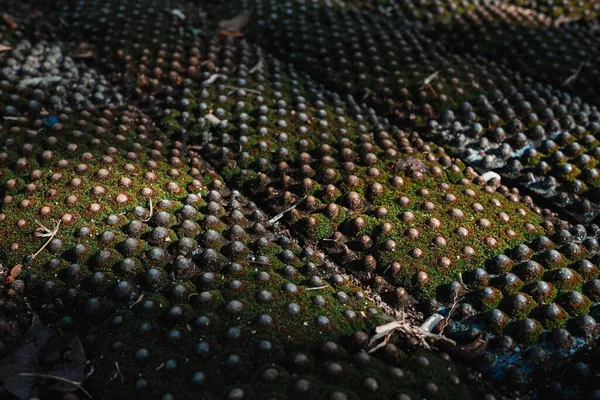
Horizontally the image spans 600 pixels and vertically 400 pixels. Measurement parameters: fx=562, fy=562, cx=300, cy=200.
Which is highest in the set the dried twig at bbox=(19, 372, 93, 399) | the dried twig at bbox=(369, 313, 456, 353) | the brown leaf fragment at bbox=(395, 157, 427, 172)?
the brown leaf fragment at bbox=(395, 157, 427, 172)

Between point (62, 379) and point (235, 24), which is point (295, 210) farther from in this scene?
point (235, 24)

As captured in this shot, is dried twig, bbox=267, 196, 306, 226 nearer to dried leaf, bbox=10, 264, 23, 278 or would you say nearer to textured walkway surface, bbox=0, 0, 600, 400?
textured walkway surface, bbox=0, 0, 600, 400

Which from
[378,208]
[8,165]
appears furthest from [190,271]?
[8,165]

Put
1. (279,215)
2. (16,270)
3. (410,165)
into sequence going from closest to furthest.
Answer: (16,270) → (279,215) → (410,165)

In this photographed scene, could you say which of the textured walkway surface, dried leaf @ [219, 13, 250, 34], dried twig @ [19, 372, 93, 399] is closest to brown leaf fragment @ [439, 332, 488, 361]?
the textured walkway surface

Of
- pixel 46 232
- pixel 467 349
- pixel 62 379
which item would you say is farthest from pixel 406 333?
pixel 46 232

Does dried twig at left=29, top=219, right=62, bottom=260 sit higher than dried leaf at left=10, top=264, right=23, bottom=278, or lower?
higher
